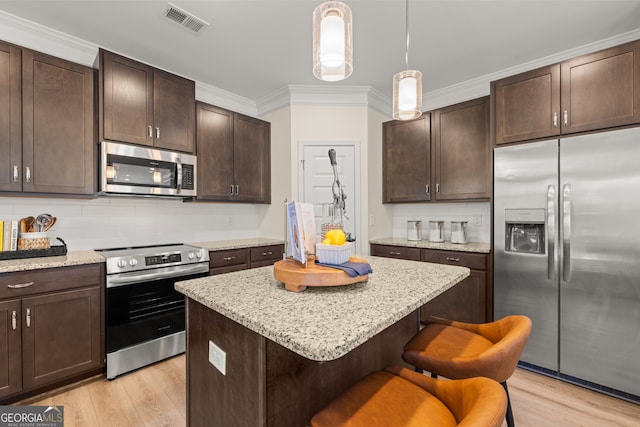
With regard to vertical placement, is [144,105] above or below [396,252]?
above

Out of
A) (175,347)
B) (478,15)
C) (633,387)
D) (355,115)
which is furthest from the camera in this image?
(355,115)

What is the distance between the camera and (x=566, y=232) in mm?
2215

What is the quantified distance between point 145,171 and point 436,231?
2989 millimetres

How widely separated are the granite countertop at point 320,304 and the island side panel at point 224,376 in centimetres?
9

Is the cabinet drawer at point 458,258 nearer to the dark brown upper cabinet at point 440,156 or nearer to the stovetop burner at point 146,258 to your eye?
the dark brown upper cabinet at point 440,156

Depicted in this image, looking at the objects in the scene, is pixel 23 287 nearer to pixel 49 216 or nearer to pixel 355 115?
pixel 49 216

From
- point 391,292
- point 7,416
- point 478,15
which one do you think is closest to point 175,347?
point 7,416

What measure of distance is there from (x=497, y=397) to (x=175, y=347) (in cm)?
262

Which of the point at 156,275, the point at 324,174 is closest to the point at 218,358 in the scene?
the point at 156,275

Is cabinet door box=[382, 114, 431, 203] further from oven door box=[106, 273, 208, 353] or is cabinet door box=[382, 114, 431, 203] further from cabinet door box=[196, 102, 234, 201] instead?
oven door box=[106, 273, 208, 353]

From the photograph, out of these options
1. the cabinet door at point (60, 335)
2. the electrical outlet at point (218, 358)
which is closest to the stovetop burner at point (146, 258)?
the cabinet door at point (60, 335)

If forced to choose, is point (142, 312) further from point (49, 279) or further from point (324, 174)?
point (324, 174)

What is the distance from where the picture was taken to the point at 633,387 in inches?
78.7

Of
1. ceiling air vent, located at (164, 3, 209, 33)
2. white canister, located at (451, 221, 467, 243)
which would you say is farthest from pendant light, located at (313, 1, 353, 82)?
white canister, located at (451, 221, 467, 243)
